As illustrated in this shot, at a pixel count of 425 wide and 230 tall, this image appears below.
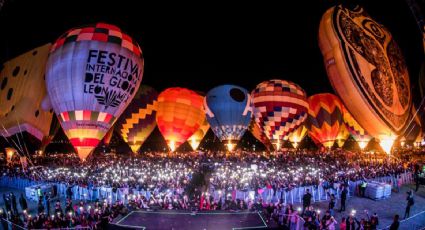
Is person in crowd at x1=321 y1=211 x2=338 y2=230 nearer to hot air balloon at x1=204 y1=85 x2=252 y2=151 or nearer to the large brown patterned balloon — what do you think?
the large brown patterned balloon

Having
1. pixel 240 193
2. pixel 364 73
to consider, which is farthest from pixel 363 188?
pixel 364 73

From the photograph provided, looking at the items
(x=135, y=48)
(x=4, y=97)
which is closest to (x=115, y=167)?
(x=135, y=48)

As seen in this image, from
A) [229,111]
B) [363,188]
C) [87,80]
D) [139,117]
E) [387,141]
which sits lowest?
[363,188]

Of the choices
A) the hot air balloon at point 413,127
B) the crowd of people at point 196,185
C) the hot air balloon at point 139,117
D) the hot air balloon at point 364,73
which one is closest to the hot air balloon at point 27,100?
the crowd of people at point 196,185

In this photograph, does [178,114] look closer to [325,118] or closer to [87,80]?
[87,80]

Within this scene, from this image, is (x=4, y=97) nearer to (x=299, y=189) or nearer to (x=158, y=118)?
(x=158, y=118)

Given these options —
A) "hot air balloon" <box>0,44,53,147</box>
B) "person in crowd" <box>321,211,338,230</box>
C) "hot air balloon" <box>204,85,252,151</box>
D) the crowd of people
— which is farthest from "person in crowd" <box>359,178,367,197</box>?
"hot air balloon" <box>0,44,53,147</box>
